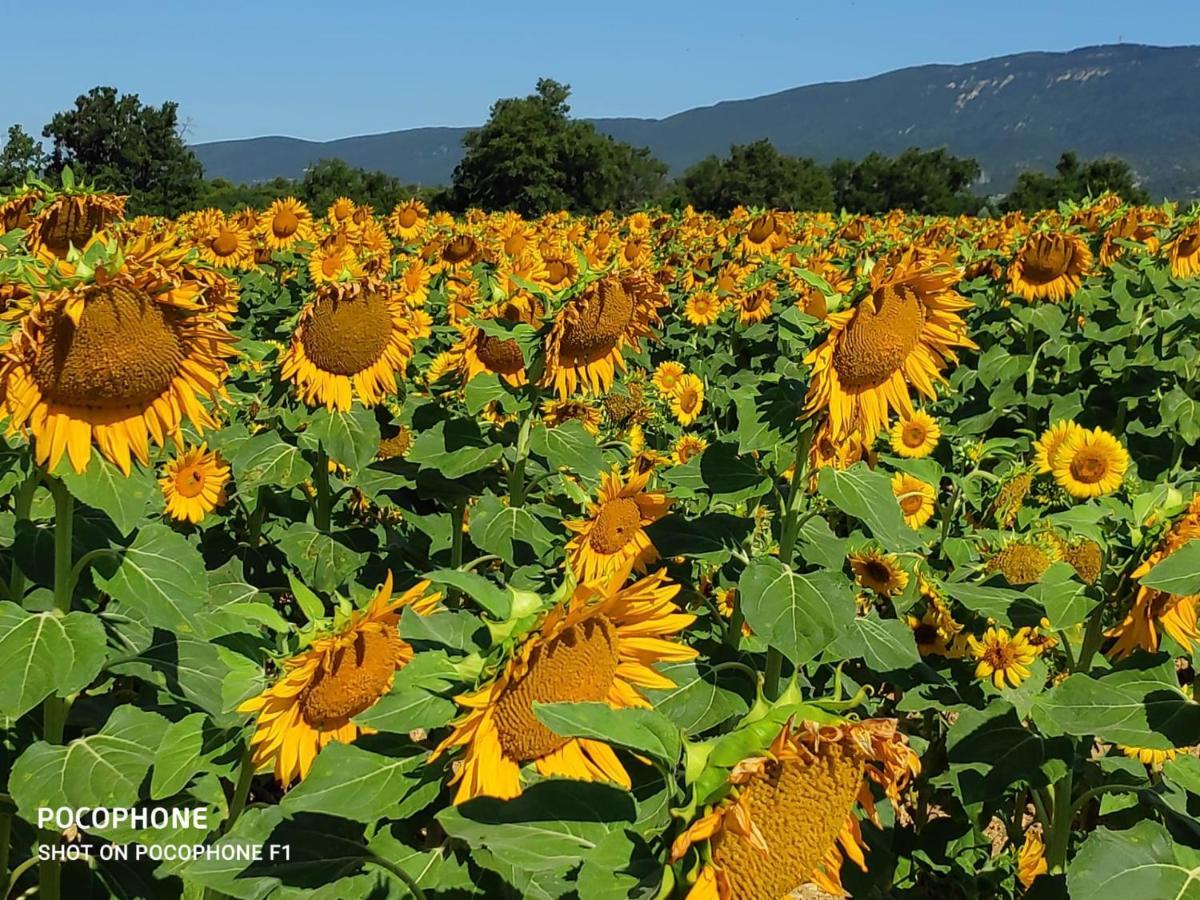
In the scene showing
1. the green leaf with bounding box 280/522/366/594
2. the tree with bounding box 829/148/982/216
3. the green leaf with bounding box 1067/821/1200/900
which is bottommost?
the green leaf with bounding box 1067/821/1200/900

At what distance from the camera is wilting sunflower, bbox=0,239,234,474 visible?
1729 millimetres

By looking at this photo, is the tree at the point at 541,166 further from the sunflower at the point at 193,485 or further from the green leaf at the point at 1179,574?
the green leaf at the point at 1179,574

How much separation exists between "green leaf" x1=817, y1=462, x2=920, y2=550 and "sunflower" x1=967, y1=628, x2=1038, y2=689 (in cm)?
69

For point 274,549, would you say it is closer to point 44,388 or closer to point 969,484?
point 44,388

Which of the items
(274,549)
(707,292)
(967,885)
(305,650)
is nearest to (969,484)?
(967,885)

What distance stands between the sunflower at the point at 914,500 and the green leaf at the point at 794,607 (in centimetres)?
176

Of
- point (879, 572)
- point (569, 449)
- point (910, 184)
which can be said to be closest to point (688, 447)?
point (879, 572)

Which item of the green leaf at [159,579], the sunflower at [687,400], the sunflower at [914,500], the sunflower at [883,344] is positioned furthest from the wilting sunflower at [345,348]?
the sunflower at [687,400]

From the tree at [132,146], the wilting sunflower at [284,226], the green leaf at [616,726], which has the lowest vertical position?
the green leaf at [616,726]

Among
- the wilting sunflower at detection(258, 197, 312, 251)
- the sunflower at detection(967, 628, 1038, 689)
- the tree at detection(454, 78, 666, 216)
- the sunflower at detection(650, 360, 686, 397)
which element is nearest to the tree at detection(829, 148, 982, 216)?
the tree at detection(454, 78, 666, 216)

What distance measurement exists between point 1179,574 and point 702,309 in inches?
297

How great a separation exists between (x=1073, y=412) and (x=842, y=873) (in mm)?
4984

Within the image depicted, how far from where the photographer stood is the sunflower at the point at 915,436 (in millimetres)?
4492

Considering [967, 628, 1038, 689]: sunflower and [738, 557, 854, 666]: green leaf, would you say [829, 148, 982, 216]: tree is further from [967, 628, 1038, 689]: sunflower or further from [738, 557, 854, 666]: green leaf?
[738, 557, 854, 666]: green leaf
